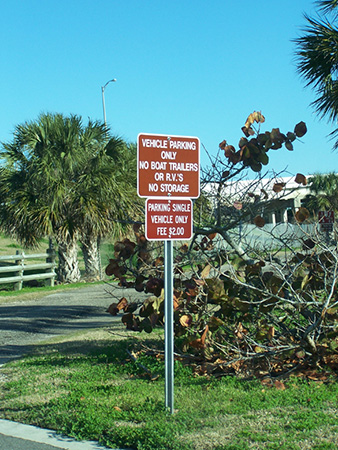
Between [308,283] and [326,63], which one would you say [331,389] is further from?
[326,63]

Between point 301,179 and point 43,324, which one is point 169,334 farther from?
point 43,324

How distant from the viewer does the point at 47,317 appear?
12734 millimetres

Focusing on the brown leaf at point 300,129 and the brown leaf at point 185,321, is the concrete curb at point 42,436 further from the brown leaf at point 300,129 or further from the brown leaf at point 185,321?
the brown leaf at point 300,129

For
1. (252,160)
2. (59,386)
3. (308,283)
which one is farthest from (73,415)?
(252,160)

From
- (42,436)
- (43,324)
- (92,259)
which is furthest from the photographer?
(92,259)

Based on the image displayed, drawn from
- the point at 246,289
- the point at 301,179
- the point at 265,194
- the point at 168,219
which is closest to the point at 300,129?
the point at 301,179

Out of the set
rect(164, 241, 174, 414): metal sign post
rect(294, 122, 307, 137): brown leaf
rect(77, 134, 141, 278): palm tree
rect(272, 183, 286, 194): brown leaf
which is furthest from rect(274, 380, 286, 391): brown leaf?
rect(77, 134, 141, 278): palm tree

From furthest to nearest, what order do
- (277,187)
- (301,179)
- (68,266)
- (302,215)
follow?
(68,266)
(277,187)
(301,179)
(302,215)

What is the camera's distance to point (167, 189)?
5824mm

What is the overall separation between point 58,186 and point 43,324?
7239mm

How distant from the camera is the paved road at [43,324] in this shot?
5.31 meters

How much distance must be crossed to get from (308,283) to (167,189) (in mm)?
2417

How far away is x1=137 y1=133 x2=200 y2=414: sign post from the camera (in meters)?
5.68

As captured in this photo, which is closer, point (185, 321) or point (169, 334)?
point (169, 334)
